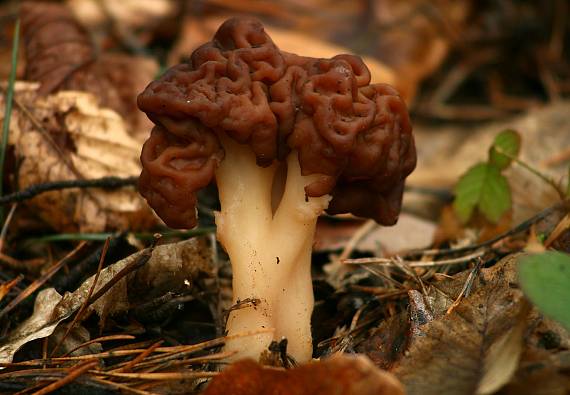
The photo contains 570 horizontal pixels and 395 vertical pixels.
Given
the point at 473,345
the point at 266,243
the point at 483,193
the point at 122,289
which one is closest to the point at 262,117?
the point at 266,243

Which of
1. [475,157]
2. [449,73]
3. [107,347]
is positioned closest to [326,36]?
[449,73]

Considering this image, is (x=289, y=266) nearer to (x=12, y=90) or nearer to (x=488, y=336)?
(x=488, y=336)

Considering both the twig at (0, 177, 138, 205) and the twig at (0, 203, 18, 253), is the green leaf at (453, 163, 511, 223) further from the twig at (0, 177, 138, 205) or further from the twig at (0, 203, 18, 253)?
the twig at (0, 203, 18, 253)

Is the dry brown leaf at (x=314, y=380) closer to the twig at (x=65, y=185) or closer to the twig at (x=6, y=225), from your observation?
the twig at (x=65, y=185)

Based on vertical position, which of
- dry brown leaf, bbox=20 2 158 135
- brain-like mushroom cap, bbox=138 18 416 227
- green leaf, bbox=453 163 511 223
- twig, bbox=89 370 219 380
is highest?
brain-like mushroom cap, bbox=138 18 416 227

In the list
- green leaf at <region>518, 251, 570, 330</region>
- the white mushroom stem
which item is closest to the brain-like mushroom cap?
the white mushroom stem

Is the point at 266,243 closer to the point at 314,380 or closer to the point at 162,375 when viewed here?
the point at 162,375
